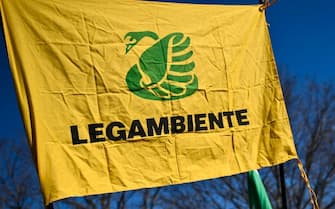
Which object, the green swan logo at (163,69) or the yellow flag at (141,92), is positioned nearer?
the yellow flag at (141,92)

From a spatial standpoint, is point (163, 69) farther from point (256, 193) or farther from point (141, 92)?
point (256, 193)

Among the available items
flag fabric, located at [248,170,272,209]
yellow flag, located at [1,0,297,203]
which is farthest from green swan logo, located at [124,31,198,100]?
flag fabric, located at [248,170,272,209]

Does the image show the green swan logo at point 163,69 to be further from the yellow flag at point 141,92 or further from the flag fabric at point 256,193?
the flag fabric at point 256,193

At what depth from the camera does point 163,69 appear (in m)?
4.25

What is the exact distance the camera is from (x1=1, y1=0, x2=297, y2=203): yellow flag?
3.63 metres

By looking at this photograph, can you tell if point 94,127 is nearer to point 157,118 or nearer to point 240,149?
point 157,118

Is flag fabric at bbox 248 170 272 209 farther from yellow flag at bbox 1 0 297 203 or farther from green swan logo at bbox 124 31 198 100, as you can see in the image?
green swan logo at bbox 124 31 198 100

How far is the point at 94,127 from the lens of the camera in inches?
149

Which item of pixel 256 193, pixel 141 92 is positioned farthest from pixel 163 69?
pixel 256 193

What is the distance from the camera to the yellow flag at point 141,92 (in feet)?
11.9

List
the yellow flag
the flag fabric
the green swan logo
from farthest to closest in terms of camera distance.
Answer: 1. the flag fabric
2. the green swan logo
3. the yellow flag

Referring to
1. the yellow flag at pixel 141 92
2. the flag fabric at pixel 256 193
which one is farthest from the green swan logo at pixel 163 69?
the flag fabric at pixel 256 193

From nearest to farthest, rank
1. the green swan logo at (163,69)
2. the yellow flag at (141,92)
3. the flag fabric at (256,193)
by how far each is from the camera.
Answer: the yellow flag at (141,92), the green swan logo at (163,69), the flag fabric at (256,193)

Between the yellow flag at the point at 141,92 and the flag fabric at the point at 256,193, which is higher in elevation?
the yellow flag at the point at 141,92
